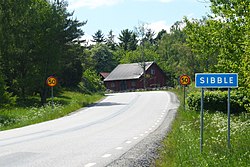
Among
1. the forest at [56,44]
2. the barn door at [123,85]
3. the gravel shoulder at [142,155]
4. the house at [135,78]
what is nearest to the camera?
the gravel shoulder at [142,155]

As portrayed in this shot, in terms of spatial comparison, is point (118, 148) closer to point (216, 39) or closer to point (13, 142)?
point (13, 142)

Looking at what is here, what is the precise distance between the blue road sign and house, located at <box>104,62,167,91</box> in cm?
8484

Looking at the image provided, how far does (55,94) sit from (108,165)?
142 ft

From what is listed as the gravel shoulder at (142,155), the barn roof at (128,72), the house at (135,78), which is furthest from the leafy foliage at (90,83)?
the gravel shoulder at (142,155)

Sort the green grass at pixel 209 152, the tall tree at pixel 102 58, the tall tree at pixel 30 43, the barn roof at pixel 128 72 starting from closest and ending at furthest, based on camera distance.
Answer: the green grass at pixel 209 152
the tall tree at pixel 30 43
the barn roof at pixel 128 72
the tall tree at pixel 102 58

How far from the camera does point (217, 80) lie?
426 inches

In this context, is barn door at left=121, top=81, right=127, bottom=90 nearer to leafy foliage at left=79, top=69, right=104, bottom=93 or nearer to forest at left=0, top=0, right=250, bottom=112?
leafy foliage at left=79, top=69, right=104, bottom=93

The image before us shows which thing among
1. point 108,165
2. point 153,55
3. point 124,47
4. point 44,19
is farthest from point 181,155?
point 124,47

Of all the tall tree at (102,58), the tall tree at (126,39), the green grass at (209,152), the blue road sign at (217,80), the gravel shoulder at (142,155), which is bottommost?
the gravel shoulder at (142,155)

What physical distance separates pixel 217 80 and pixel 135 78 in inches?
3373

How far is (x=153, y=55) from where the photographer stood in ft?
382

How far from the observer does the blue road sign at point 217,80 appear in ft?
35.3

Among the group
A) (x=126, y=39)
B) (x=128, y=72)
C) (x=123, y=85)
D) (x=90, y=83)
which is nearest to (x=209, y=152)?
(x=90, y=83)

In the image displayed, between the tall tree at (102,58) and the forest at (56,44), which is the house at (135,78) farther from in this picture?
the forest at (56,44)
